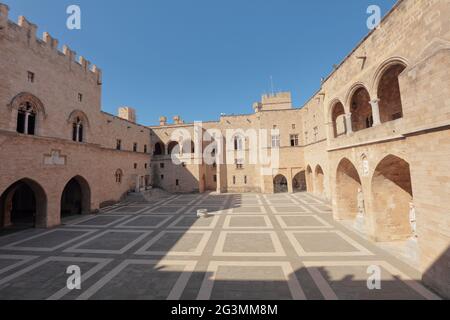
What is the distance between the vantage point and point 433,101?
5699 millimetres

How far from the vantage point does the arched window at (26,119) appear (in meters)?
12.1

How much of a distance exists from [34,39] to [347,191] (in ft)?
74.3

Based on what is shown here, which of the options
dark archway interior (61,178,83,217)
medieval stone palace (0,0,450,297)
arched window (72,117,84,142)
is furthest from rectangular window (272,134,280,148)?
dark archway interior (61,178,83,217)

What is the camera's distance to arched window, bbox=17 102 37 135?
1205cm

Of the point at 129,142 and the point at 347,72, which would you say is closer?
the point at 347,72

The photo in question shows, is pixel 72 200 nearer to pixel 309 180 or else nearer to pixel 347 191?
pixel 347 191

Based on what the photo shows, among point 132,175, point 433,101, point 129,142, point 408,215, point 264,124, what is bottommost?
point 408,215

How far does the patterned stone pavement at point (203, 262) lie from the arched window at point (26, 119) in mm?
6416

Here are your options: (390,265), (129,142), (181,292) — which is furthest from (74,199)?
(390,265)

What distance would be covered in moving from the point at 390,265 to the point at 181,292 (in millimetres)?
7497

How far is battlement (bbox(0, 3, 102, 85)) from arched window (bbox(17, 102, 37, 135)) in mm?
3822

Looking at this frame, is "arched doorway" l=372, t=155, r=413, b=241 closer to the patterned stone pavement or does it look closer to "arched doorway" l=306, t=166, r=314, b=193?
the patterned stone pavement

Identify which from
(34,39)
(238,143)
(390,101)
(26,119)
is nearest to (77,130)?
(26,119)
